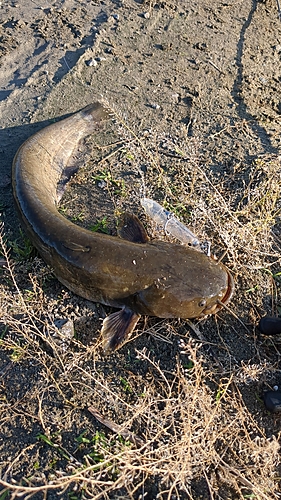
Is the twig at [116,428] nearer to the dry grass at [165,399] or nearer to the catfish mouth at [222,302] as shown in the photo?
the dry grass at [165,399]

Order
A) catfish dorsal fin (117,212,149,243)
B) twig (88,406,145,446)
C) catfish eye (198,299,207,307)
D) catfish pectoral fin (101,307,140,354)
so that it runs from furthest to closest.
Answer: catfish dorsal fin (117,212,149,243)
catfish pectoral fin (101,307,140,354)
catfish eye (198,299,207,307)
twig (88,406,145,446)

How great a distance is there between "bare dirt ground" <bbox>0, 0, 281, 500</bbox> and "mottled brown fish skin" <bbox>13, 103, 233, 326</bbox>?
0.70ft

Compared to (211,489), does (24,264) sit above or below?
above

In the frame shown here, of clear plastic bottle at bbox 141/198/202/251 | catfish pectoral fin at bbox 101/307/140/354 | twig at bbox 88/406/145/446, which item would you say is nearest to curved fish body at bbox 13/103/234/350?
catfish pectoral fin at bbox 101/307/140/354

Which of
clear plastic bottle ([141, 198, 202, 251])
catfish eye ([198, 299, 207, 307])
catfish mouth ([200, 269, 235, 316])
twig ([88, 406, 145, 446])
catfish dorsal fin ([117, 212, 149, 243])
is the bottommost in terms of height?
twig ([88, 406, 145, 446])

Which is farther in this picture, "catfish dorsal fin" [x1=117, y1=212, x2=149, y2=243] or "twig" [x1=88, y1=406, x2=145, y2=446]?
"catfish dorsal fin" [x1=117, y1=212, x2=149, y2=243]

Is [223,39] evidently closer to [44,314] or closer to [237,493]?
[44,314]

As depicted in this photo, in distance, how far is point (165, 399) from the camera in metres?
2.80

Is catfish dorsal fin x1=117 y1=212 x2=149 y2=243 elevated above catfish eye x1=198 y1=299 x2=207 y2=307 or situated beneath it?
elevated above

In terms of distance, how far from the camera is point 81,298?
12.1 ft

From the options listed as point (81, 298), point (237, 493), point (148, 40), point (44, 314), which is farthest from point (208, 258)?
point (148, 40)

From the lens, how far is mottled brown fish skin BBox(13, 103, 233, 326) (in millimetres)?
3260

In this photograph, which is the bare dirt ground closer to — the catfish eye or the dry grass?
the dry grass

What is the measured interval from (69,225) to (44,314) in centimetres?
77
